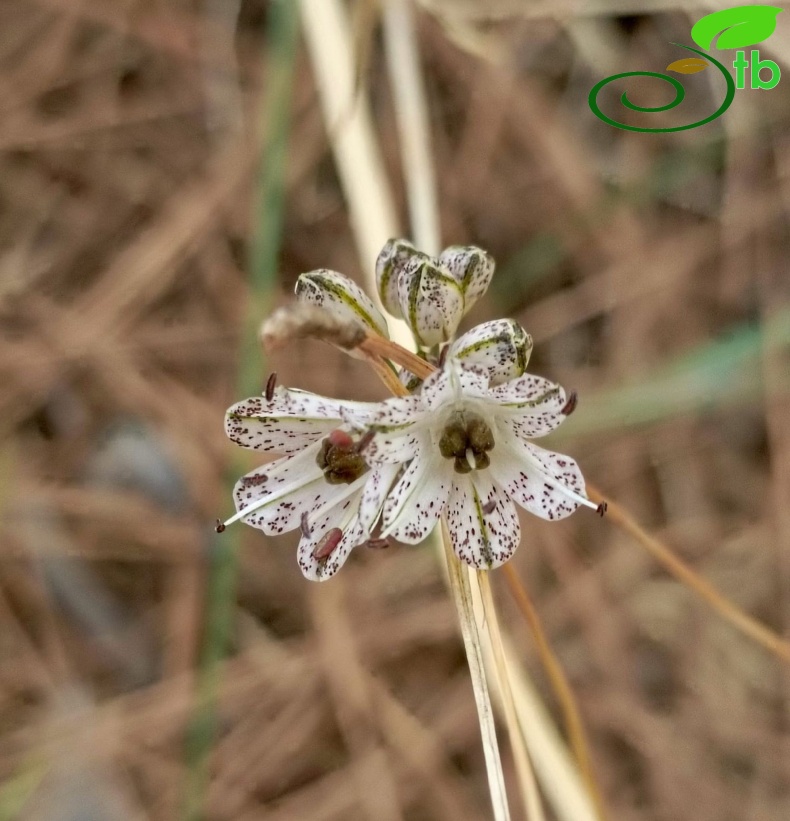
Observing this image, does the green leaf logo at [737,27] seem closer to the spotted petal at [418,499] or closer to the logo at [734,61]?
the logo at [734,61]

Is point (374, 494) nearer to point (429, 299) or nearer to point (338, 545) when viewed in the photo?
point (338, 545)

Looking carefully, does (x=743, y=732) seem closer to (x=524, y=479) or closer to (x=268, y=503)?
(x=524, y=479)

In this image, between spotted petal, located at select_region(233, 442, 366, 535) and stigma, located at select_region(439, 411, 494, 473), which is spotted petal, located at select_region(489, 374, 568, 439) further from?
spotted petal, located at select_region(233, 442, 366, 535)

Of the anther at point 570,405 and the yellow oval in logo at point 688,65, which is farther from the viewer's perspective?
the yellow oval in logo at point 688,65

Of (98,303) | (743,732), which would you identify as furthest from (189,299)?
(743,732)

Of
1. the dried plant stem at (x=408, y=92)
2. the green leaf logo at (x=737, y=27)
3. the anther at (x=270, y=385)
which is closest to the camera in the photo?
the anther at (x=270, y=385)

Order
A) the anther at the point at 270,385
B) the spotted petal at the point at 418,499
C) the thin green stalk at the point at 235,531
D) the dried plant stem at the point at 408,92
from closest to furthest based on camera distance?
the anther at the point at 270,385 < the spotted petal at the point at 418,499 < the dried plant stem at the point at 408,92 < the thin green stalk at the point at 235,531

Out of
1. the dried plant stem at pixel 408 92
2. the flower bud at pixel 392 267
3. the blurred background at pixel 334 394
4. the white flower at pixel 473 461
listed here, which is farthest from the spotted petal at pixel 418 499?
the blurred background at pixel 334 394

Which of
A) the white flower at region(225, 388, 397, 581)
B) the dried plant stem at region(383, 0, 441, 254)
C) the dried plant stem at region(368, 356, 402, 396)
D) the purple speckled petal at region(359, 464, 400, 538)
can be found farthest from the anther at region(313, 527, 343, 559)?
the dried plant stem at region(383, 0, 441, 254)
